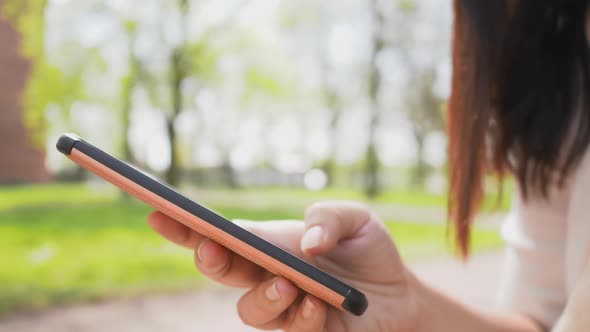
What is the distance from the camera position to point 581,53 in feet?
3.61

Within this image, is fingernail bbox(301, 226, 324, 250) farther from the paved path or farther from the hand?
the paved path

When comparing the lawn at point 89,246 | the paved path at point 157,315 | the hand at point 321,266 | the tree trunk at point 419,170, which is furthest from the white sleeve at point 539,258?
the tree trunk at point 419,170

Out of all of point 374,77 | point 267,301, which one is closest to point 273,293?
point 267,301

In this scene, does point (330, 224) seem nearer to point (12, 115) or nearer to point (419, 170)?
point (12, 115)

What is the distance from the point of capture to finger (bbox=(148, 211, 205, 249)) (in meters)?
0.68

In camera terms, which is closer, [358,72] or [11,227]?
[11,227]

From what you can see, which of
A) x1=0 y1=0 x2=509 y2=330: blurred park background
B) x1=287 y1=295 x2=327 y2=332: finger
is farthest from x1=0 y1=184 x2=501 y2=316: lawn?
x1=287 y1=295 x2=327 y2=332: finger

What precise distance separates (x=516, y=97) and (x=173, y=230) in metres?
0.75

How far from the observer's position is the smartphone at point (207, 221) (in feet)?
1.98

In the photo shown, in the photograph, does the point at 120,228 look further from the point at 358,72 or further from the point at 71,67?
the point at 358,72

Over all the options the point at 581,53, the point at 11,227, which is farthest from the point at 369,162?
the point at 581,53

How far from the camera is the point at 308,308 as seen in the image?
0.68 m

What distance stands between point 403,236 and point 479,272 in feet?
7.15

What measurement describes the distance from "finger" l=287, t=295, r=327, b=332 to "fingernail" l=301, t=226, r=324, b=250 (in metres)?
0.06
